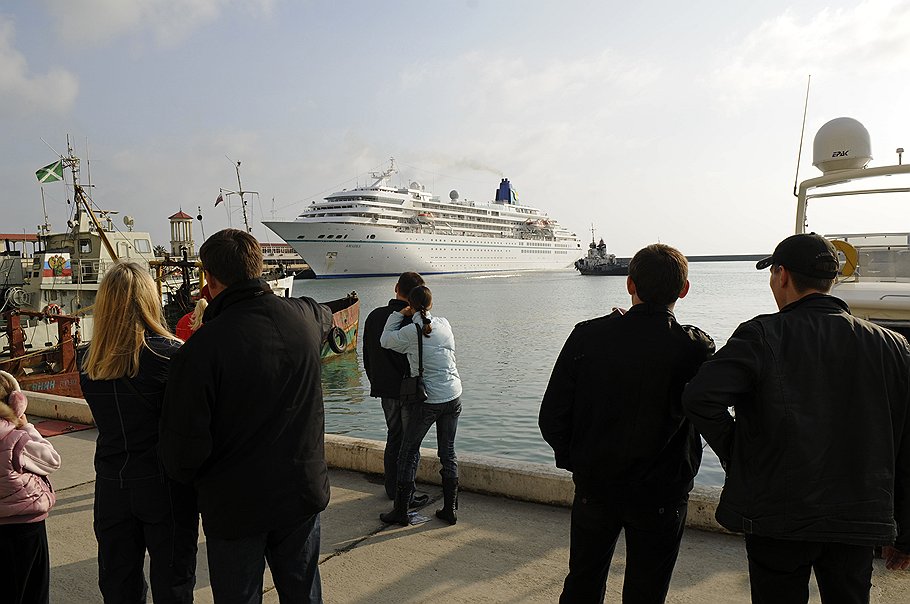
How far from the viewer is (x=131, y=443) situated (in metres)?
2.33

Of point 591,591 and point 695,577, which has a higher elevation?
Answer: point 591,591

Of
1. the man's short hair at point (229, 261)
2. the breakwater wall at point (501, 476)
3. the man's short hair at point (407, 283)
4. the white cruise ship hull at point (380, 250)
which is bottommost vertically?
the breakwater wall at point (501, 476)

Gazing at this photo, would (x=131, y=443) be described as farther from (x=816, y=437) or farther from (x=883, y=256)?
(x=883, y=256)

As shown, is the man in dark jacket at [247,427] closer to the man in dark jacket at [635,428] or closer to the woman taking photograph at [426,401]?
the man in dark jacket at [635,428]

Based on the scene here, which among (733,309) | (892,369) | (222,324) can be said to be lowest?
(733,309)

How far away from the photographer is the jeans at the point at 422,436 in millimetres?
3990

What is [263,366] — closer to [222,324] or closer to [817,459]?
[222,324]

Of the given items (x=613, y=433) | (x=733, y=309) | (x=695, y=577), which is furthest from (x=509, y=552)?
(x=733, y=309)

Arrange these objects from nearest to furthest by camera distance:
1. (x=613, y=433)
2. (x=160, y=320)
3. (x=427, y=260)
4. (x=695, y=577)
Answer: (x=613, y=433)
(x=160, y=320)
(x=695, y=577)
(x=427, y=260)

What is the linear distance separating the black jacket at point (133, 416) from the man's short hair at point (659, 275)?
74.5 inches

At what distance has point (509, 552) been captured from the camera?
3.53 m

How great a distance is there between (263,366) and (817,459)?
1.87m

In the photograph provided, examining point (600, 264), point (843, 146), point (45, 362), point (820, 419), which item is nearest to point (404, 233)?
point (600, 264)

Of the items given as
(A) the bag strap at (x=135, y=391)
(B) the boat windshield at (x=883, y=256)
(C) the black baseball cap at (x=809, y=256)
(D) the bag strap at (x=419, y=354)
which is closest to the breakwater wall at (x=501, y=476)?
(D) the bag strap at (x=419, y=354)
